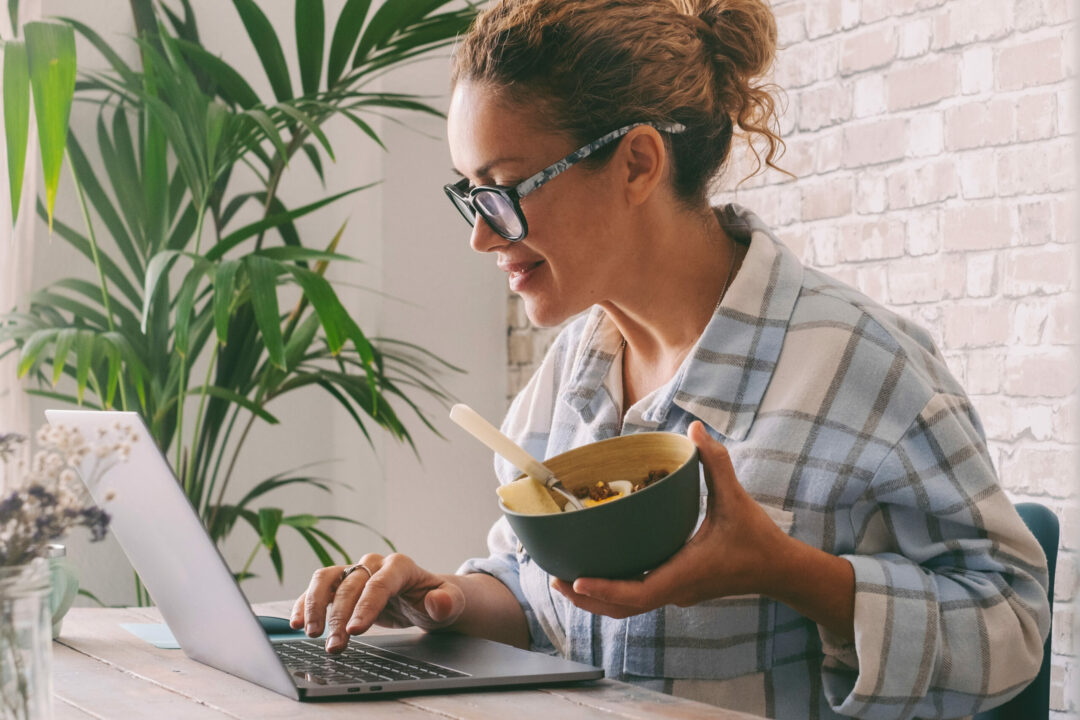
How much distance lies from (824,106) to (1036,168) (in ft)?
1.49

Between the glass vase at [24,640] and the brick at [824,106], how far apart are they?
1.72 meters

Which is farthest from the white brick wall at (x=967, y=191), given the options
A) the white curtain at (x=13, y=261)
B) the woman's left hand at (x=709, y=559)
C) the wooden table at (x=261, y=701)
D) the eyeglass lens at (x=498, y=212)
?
the white curtain at (x=13, y=261)

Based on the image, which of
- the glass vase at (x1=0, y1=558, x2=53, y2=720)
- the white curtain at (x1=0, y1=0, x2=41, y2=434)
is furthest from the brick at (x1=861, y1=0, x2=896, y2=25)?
the glass vase at (x1=0, y1=558, x2=53, y2=720)

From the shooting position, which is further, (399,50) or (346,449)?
(346,449)

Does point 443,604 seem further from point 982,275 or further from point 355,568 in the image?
point 982,275

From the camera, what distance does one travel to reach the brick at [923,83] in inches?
74.2

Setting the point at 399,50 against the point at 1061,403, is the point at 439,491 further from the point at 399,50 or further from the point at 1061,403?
the point at 1061,403

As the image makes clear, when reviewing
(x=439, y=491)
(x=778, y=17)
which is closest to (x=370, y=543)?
(x=439, y=491)

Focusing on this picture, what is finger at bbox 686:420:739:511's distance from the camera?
891 millimetres

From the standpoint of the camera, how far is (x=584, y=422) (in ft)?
4.42

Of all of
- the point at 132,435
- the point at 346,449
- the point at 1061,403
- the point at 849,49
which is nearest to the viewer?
the point at 132,435

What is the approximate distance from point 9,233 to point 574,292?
1.57m

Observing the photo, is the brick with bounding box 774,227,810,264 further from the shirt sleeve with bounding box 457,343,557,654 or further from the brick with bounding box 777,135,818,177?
the shirt sleeve with bounding box 457,343,557,654

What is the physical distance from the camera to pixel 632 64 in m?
1.23
